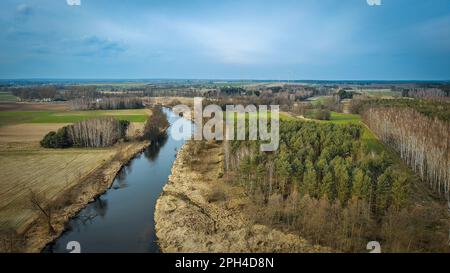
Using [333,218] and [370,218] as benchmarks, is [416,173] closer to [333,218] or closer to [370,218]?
[370,218]

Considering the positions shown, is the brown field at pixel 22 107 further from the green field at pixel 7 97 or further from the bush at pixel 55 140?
the bush at pixel 55 140

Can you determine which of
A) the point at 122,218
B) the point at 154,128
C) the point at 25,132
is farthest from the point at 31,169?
the point at 154,128

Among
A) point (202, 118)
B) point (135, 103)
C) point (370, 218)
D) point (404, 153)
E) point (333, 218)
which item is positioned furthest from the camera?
point (135, 103)

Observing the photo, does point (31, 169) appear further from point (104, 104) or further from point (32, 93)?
point (32, 93)

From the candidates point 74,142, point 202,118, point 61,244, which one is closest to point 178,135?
point 202,118

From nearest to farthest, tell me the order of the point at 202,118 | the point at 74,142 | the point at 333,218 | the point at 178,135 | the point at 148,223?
the point at 333,218 < the point at 148,223 < the point at 74,142 < the point at 178,135 < the point at 202,118

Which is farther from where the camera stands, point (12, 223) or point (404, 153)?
point (404, 153)

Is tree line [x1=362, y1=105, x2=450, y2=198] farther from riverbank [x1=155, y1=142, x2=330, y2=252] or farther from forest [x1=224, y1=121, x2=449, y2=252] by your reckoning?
riverbank [x1=155, y1=142, x2=330, y2=252]

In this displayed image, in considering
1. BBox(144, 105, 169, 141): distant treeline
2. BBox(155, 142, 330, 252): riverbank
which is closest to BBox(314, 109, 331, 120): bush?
BBox(144, 105, 169, 141): distant treeline
